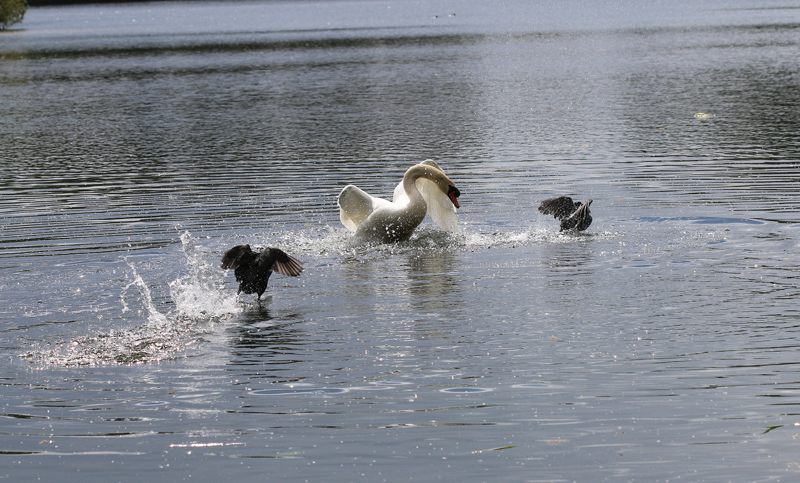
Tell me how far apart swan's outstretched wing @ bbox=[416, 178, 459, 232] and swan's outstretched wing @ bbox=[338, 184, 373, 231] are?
0.83 m

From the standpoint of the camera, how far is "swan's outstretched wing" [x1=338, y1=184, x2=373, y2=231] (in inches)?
501

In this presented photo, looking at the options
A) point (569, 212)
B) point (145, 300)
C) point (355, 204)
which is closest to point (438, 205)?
point (355, 204)

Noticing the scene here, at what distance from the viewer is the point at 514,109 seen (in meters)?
27.7

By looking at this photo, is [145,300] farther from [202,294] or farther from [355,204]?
[355,204]

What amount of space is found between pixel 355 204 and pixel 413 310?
3.75 meters

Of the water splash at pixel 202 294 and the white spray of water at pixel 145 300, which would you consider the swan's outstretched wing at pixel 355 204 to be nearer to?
the water splash at pixel 202 294

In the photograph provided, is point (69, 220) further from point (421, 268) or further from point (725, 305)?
point (725, 305)

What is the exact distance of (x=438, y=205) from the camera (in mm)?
12836

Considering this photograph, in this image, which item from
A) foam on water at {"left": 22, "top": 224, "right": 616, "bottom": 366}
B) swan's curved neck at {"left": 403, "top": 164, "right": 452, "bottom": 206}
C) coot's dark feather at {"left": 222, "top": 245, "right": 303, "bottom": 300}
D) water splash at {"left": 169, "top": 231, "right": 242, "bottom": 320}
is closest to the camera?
foam on water at {"left": 22, "top": 224, "right": 616, "bottom": 366}

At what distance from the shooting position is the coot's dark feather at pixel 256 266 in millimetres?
9648

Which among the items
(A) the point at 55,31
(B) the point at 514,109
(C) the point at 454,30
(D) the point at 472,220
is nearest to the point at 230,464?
(D) the point at 472,220

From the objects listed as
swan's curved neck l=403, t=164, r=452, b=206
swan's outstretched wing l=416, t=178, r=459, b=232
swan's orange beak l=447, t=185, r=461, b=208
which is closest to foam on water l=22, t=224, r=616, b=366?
swan's outstretched wing l=416, t=178, r=459, b=232

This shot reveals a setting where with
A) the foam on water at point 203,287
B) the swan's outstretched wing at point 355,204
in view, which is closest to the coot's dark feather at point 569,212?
the foam on water at point 203,287

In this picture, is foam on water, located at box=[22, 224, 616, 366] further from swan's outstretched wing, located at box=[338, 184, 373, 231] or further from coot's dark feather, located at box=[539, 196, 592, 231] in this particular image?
swan's outstretched wing, located at box=[338, 184, 373, 231]
